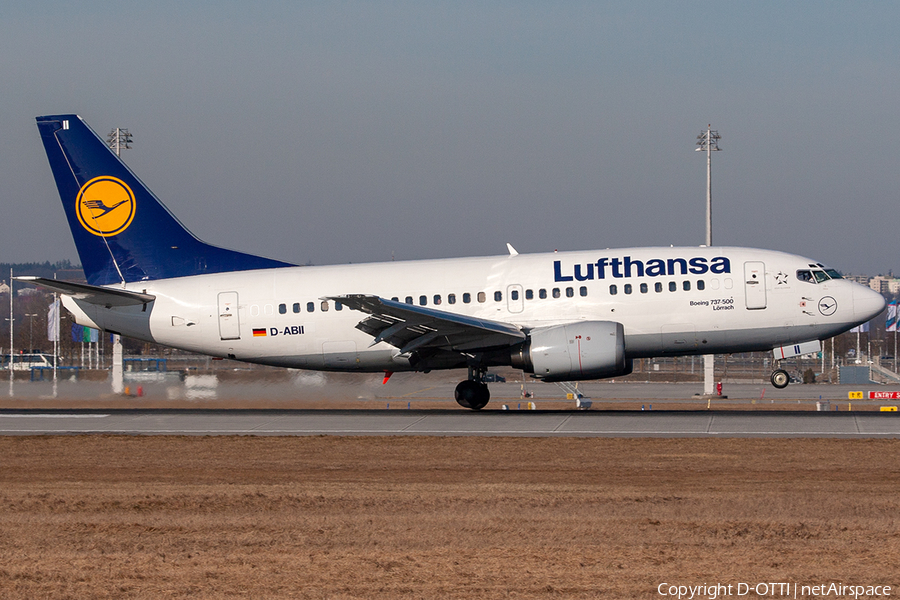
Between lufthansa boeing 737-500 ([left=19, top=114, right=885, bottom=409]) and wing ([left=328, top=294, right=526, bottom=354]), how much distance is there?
55 millimetres

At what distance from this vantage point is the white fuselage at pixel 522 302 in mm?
25906

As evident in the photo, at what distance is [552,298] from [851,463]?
10.8 metres

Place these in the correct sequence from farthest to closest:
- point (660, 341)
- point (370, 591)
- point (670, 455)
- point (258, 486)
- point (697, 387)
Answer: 1. point (697, 387)
2. point (660, 341)
3. point (670, 455)
4. point (258, 486)
5. point (370, 591)

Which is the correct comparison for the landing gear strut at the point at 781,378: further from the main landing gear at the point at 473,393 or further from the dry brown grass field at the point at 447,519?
the main landing gear at the point at 473,393

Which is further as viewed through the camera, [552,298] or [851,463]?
[552,298]

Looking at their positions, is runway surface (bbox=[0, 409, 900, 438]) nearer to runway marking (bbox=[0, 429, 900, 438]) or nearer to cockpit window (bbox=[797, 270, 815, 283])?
runway marking (bbox=[0, 429, 900, 438])

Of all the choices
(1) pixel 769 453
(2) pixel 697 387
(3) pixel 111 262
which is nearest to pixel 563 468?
(1) pixel 769 453

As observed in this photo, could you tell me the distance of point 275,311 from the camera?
2769cm

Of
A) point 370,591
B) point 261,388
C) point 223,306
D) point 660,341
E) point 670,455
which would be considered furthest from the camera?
point 261,388

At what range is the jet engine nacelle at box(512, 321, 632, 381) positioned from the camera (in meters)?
24.5

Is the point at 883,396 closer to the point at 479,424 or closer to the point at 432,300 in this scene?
the point at 432,300

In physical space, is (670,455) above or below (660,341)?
below

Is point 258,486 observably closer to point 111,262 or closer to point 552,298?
point 552,298

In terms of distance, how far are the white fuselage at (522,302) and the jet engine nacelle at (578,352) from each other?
3.79 ft
